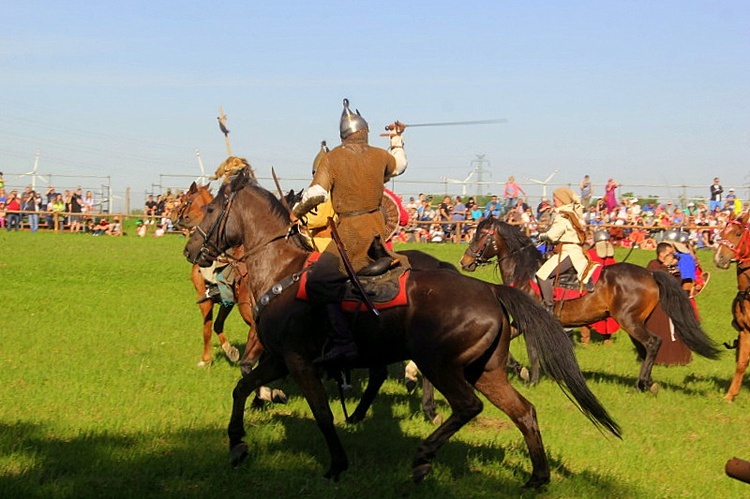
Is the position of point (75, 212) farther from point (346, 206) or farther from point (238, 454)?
point (346, 206)

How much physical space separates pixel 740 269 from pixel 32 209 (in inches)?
1221

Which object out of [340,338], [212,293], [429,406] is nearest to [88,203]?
[212,293]

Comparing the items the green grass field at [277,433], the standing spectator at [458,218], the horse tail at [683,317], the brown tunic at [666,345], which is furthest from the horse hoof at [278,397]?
the standing spectator at [458,218]

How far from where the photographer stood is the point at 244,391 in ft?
24.8

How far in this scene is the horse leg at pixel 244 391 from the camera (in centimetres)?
745

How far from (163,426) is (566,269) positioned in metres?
6.69

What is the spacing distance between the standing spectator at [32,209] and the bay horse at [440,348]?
30822mm

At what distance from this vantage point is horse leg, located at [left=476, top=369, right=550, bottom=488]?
7.01m

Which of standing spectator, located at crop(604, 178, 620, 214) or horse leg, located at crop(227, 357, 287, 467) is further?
standing spectator, located at crop(604, 178, 620, 214)

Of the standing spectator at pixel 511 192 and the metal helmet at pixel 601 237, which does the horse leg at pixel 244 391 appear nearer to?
the metal helmet at pixel 601 237

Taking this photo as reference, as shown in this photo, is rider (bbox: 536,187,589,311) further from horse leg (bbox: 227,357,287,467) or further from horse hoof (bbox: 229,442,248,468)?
horse hoof (bbox: 229,442,248,468)

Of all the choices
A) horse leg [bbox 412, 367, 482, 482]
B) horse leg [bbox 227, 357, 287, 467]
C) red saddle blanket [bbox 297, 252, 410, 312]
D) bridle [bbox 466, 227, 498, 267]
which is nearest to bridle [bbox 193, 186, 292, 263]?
red saddle blanket [bbox 297, 252, 410, 312]

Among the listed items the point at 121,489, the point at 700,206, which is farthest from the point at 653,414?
the point at 700,206

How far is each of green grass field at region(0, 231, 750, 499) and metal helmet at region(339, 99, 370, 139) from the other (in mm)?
2687
